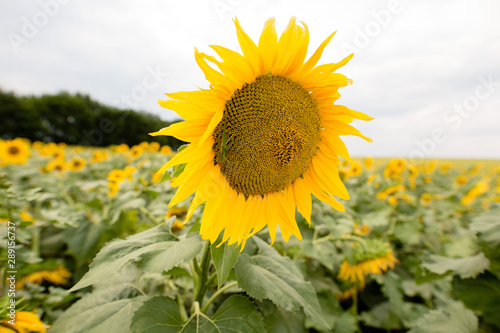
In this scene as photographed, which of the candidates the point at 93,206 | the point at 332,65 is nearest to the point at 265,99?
the point at 332,65

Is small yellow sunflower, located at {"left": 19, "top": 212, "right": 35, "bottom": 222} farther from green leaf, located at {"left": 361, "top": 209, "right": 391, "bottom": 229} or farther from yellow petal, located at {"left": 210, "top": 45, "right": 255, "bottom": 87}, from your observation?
green leaf, located at {"left": 361, "top": 209, "right": 391, "bottom": 229}

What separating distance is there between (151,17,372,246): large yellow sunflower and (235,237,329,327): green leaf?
0.16 m

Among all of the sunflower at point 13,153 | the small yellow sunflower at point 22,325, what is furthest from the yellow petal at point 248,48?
the sunflower at point 13,153

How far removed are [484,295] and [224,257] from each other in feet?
6.43

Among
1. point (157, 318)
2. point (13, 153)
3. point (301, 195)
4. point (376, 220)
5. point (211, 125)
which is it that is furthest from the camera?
point (13, 153)

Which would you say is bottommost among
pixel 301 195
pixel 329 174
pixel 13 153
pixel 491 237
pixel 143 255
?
pixel 13 153

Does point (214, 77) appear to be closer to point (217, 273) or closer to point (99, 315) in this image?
point (217, 273)

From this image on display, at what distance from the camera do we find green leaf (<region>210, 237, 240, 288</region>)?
100 centimetres

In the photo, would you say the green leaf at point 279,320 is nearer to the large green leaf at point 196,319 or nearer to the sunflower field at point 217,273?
the sunflower field at point 217,273

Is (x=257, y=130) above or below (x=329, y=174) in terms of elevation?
above

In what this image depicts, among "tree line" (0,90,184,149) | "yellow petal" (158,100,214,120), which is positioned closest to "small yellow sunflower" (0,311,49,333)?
"yellow petal" (158,100,214,120)

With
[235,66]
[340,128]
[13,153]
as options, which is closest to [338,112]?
[340,128]

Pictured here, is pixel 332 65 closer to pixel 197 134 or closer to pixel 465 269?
pixel 197 134

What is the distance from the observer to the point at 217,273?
3.24 ft
